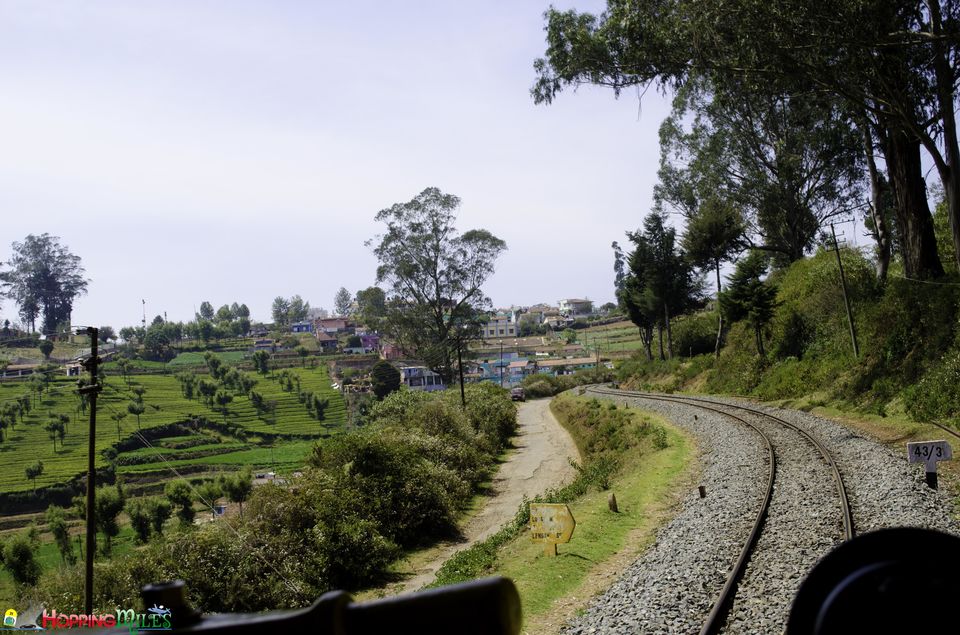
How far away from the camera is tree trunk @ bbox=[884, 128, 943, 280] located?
2203cm

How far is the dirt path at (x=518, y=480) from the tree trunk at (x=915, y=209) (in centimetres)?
1426

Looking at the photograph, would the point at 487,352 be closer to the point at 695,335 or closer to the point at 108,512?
the point at 695,335

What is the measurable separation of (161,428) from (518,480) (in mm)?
40726

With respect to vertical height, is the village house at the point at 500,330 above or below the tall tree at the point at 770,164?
below

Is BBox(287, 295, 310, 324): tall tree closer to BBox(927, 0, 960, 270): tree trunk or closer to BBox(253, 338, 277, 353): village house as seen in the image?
BBox(253, 338, 277, 353): village house

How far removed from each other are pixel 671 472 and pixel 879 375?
939cm

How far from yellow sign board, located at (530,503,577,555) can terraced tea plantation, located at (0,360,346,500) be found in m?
26.7

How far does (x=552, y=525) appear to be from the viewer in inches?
453

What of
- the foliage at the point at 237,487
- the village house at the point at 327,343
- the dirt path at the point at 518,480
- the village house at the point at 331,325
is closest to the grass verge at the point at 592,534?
the dirt path at the point at 518,480

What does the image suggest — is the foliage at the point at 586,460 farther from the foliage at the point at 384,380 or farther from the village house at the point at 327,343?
the village house at the point at 327,343

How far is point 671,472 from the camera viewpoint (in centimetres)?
1630

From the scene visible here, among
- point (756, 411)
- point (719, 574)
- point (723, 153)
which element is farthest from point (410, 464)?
point (723, 153)

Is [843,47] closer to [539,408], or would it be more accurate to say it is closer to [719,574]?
[719,574]

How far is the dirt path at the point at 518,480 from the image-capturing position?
16469 mm
